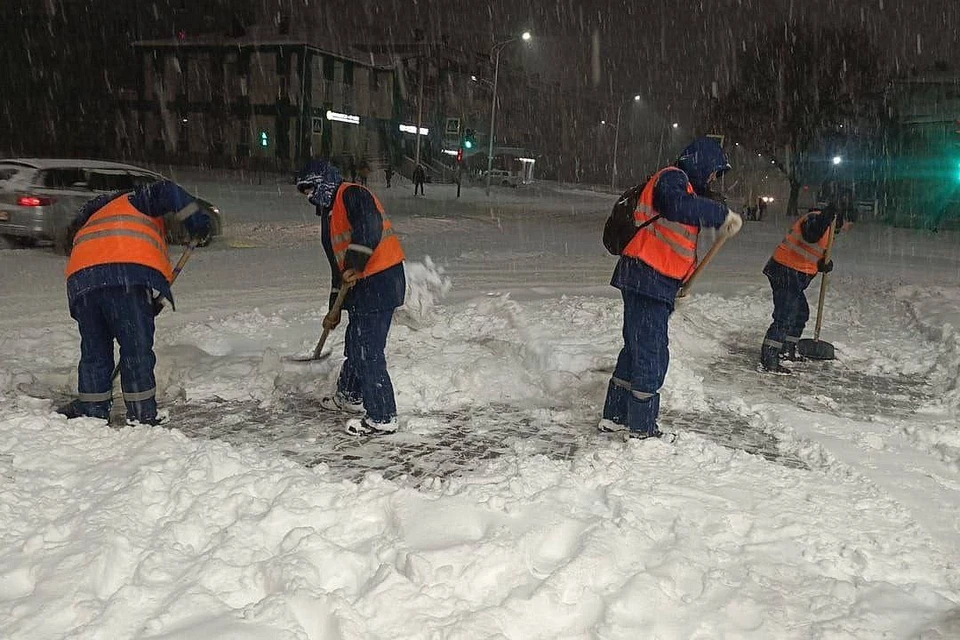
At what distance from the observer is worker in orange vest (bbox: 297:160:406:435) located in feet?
14.8

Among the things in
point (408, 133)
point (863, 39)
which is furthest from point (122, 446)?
point (408, 133)

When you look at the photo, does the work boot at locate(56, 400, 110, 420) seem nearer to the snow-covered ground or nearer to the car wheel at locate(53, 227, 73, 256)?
the snow-covered ground

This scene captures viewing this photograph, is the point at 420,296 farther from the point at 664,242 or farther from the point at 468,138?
the point at 468,138

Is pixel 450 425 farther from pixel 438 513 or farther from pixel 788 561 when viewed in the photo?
pixel 788 561

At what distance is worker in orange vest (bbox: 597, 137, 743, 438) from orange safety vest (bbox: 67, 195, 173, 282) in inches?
105

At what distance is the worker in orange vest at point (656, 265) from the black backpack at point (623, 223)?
47mm

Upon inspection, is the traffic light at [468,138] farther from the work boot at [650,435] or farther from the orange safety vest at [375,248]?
the work boot at [650,435]

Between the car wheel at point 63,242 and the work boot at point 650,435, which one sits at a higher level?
the car wheel at point 63,242

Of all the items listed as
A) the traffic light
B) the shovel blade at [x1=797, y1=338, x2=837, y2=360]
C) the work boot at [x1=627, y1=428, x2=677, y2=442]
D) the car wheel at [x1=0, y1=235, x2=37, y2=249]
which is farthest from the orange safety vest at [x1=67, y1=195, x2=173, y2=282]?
the traffic light

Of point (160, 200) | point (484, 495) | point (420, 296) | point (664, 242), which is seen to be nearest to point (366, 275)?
point (160, 200)

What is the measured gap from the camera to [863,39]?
3931 cm

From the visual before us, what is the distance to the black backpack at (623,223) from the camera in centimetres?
457

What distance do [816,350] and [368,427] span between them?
4.31 meters

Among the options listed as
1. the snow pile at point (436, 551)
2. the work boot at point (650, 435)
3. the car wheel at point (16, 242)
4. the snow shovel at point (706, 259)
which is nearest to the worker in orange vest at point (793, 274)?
the snow shovel at point (706, 259)
